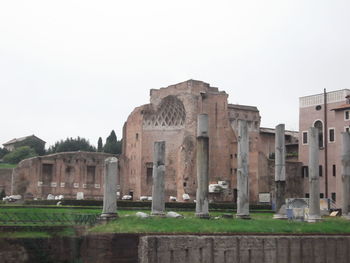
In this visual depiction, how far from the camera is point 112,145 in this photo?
8269cm

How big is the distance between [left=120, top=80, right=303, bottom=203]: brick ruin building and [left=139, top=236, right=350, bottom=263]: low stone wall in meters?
24.7

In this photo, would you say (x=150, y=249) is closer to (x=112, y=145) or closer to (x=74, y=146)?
(x=112, y=145)

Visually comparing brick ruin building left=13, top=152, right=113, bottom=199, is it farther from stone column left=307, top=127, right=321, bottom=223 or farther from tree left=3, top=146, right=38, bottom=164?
tree left=3, top=146, right=38, bottom=164

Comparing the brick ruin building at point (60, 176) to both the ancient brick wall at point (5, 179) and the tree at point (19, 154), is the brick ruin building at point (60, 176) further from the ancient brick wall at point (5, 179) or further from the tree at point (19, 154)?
the tree at point (19, 154)

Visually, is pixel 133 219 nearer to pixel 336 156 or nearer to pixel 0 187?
pixel 336 156

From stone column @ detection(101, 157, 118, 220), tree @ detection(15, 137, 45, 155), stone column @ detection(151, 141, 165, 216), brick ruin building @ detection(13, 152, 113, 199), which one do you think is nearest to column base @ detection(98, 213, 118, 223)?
stone column @ detection(101, 157, 118, 220)

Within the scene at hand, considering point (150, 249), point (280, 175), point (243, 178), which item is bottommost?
point (150, 249)

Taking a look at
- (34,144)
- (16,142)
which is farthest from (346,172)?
(16,142)

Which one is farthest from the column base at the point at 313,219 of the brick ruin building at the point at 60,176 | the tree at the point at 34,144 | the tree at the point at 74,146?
the tree at the point at 34,144

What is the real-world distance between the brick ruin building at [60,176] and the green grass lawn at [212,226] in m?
28.3

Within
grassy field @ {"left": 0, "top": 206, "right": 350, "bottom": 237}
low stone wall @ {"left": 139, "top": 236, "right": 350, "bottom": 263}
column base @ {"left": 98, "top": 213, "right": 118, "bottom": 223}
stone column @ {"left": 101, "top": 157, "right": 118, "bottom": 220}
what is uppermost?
stone column @ {"left": 101, "top": 157, "right": 118, "bottom": 220}

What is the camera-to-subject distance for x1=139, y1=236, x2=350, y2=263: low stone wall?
21219 mm

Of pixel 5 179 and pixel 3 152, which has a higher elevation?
pixel 3 152

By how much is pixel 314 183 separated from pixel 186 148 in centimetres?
2172
